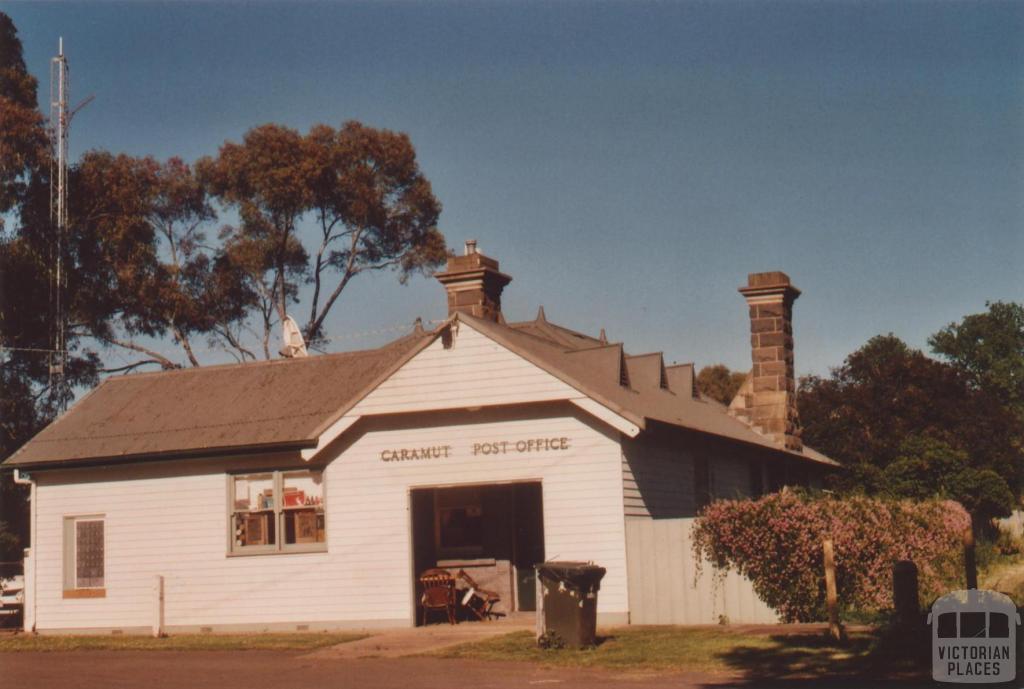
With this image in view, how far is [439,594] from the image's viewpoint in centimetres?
2364

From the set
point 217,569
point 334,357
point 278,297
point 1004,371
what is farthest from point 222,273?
point 1004,371

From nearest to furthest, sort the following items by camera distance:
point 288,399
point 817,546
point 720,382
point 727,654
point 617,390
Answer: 1. point 727,654
2. point 817,546
3. point 617,390
4. point 288,399
5. point 720,382

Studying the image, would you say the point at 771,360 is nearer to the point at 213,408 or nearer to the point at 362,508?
the point at 362,508

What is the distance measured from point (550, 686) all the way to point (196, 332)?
32.7 meters

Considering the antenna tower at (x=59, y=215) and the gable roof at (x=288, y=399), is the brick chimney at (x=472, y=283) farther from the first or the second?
the antenna tower at (x=59, y=215)

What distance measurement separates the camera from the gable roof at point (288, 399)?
23141 mm

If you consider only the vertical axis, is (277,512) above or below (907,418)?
below

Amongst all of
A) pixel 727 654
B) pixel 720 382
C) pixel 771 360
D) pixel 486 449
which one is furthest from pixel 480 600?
pixel 720 382

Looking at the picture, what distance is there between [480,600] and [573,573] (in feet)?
20.6

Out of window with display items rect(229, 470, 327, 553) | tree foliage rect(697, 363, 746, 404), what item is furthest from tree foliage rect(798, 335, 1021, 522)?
window with display items rect(229, 470, 327, 553)

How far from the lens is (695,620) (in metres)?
21.2

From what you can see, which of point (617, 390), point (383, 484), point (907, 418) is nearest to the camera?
point (617, 390)

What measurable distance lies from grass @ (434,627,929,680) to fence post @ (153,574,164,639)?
763 cm

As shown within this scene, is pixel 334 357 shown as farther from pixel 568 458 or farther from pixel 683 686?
pixel 683 686
